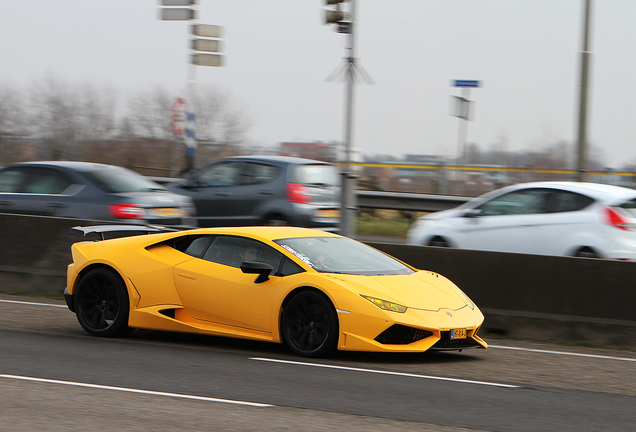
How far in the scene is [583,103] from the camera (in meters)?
15.0

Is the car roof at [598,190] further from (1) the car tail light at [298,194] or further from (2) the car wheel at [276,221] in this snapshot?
(2) the car wheel at [276,221]

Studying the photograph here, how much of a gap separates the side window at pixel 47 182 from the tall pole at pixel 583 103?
8.75 m

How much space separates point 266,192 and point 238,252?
683 cm

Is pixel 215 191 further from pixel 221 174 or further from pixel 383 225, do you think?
pixel 383 225

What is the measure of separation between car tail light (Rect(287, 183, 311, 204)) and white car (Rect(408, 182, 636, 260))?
2.17 metres

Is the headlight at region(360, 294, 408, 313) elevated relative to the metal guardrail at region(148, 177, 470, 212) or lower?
lower

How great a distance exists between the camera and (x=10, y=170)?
1368 cm

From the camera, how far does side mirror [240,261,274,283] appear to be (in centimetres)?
745

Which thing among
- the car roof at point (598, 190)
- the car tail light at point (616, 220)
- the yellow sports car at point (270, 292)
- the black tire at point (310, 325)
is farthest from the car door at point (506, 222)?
the black tire at point (310, 325)

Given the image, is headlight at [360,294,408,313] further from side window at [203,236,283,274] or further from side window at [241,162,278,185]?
side window at [241,162,278,185]

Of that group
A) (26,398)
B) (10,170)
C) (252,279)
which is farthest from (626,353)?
(10,170)

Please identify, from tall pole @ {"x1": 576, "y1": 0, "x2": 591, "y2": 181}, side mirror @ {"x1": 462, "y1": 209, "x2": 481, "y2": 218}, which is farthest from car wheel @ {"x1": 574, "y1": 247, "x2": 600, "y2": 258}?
tall pole @ {"x1": 576, "y1": 0, "x2": 591, "y2": 181}

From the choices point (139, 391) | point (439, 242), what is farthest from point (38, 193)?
point (139, 391)

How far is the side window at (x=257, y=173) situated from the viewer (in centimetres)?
1485
